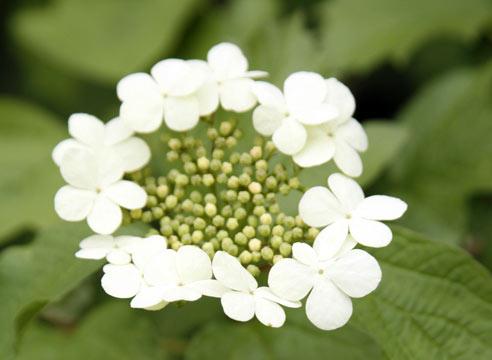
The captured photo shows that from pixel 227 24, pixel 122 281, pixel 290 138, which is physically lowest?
pixel 122 281

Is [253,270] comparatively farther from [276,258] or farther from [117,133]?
[117,133]

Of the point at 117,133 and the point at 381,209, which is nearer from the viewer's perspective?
the point at 381,209

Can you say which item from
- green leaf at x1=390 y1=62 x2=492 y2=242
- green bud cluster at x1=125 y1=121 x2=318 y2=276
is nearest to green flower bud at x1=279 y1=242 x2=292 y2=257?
green bud cluster at x1=125 y1=121 x2=318 y2=276

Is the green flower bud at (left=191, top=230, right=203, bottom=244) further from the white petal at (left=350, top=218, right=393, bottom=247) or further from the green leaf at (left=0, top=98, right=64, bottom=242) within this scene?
the green leaf at (left=0, top=98, right=64, bottom=242)

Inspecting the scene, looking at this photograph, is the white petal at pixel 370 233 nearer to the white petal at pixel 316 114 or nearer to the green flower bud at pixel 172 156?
the white petal at pixel 316 114

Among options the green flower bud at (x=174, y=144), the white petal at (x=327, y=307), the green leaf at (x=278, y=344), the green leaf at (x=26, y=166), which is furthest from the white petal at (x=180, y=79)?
the green leaf at (x=26, y=166)

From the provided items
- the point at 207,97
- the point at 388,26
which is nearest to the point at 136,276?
the point at 207,97
